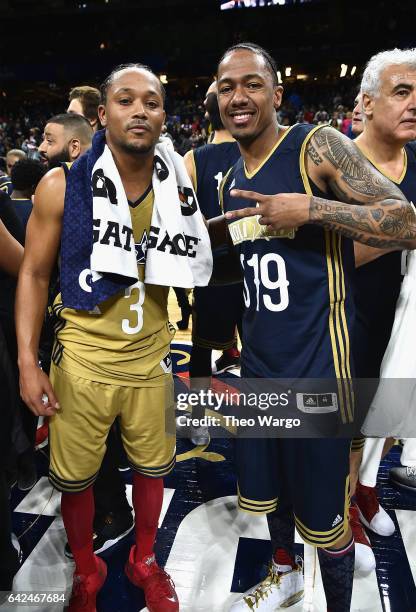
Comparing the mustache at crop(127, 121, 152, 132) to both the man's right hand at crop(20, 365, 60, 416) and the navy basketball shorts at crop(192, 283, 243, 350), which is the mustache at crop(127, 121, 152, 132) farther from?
the navy basketball shorts at crop(192, 283, 243, 350)

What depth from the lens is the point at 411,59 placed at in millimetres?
1676

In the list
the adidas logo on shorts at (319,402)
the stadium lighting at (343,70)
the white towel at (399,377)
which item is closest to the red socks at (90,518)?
the adidas logo on shorts at (319,402)

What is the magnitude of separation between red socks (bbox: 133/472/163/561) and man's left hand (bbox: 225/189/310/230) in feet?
3.45

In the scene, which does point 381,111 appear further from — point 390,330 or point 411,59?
point 390,330

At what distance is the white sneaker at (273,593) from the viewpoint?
176cm

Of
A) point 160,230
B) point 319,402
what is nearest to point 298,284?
point 319,402

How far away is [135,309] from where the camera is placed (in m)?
1.62

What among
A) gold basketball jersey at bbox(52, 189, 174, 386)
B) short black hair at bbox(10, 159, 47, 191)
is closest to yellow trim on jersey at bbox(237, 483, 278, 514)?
gold basketball jersey at bbox(52, 189, 174, 386)

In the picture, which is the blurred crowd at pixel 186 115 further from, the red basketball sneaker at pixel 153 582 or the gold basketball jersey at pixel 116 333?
the red basketball sneaker at pixel 153 582

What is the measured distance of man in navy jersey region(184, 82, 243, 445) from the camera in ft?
7.99

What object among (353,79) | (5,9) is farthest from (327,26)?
(5,9)

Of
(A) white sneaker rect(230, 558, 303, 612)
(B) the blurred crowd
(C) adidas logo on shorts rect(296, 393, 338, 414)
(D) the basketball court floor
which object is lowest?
(D) the basketball court floor

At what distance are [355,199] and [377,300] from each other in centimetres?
65

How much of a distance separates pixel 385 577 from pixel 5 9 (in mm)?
27028
